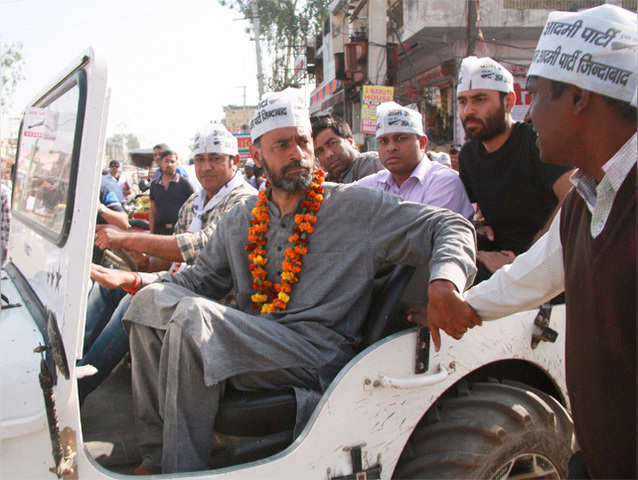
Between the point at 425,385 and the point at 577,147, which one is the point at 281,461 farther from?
the point at 577,147

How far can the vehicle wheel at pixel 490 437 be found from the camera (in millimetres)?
1955

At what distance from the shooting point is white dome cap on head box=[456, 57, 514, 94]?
2.89 metres

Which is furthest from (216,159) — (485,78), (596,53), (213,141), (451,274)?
(596,53)

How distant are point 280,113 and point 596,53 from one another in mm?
1529

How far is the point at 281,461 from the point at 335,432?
21 cm

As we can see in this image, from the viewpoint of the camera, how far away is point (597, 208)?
1240 mm

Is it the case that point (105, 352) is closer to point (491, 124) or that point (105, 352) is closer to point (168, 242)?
point (168, 242)

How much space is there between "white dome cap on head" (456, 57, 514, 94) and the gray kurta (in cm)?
105

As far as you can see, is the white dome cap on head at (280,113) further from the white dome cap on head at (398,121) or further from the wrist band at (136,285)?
the white dome cap on head at (398,121)

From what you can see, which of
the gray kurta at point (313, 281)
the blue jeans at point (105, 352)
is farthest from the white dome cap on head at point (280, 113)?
the blue jeans at point (105, 352)

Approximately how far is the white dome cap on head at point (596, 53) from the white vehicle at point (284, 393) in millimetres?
991

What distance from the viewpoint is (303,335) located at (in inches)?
81.9

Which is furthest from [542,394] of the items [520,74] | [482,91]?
[520,74]

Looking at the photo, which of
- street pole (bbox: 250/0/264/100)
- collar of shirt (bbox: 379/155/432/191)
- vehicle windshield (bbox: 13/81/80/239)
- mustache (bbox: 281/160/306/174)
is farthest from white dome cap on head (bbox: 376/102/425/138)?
street pole (bbox: 250/0/264/100)
